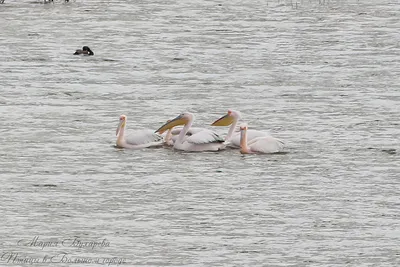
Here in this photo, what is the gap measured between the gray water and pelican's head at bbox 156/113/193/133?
0.54 metres

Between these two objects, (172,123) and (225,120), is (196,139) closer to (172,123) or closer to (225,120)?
(172,123)

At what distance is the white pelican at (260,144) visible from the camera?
1355cm

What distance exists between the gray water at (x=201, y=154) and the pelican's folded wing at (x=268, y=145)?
11cm

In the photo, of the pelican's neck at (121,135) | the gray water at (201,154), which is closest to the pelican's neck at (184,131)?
the gray water at (201,154)

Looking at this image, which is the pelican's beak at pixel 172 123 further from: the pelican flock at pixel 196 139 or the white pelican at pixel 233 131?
the white pelican at pixel 233 131

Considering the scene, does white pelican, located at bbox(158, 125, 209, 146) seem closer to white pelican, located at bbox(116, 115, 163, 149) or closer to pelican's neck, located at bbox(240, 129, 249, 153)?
white pelican, located at bbox(116, 115, 163, 149)

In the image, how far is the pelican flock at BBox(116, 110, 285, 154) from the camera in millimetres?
13680

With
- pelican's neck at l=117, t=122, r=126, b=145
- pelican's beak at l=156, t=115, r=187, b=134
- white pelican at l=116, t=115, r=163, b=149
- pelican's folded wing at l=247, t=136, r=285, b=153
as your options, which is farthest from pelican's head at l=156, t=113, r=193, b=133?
pelican's folded wing at l=247, t=136, r=285, b=153

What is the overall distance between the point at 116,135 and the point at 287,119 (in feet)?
6.91

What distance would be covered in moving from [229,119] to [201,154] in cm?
89

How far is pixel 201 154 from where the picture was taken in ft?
45.0

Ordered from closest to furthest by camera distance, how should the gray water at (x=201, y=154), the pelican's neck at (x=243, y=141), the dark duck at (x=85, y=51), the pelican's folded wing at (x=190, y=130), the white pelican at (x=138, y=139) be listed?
the gray water at (x=201, y=154), the pelican's neck at (x=243, y=141), the white pelican at (x=138, y=139), the pelican's folded wing at (x=190, y=130), the dark duck at (x=85, y=51)

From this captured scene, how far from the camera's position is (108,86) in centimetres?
1800

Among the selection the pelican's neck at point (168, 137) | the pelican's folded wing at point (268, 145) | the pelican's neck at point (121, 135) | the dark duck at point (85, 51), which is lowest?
the dark duck at point (85, 51)
